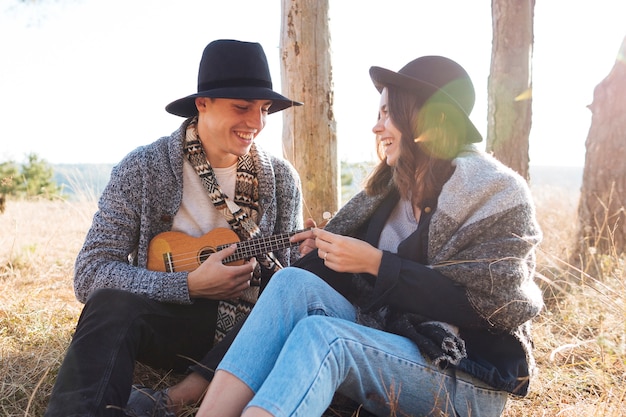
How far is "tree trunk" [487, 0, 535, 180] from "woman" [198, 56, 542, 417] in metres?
2.49

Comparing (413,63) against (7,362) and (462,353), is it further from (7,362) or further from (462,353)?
(7,362)

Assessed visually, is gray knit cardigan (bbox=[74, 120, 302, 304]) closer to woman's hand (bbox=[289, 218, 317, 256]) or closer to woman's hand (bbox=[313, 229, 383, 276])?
woman's hand (bbox=[289, 218, 317, 256])

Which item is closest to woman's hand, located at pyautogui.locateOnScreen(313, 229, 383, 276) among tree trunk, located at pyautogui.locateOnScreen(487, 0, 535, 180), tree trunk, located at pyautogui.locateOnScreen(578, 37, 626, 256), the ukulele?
the ukulele

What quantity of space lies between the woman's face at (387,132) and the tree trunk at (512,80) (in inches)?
97.7

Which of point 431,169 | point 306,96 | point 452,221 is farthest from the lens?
point 306,96

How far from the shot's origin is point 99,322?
2246 mm

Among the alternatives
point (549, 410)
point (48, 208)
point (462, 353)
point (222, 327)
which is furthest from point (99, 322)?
point (48, 208)

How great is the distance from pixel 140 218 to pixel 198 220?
30cm

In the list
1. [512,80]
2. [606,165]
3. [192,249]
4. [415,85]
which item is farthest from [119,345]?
[606,165]

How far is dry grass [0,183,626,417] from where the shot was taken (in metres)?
2.32

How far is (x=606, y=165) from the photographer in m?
5.07

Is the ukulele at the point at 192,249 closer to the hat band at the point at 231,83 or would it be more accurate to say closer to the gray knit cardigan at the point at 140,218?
the gray knit cardigan at the point at 140,218

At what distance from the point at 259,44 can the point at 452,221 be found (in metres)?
1.42

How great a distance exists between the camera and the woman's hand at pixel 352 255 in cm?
221
